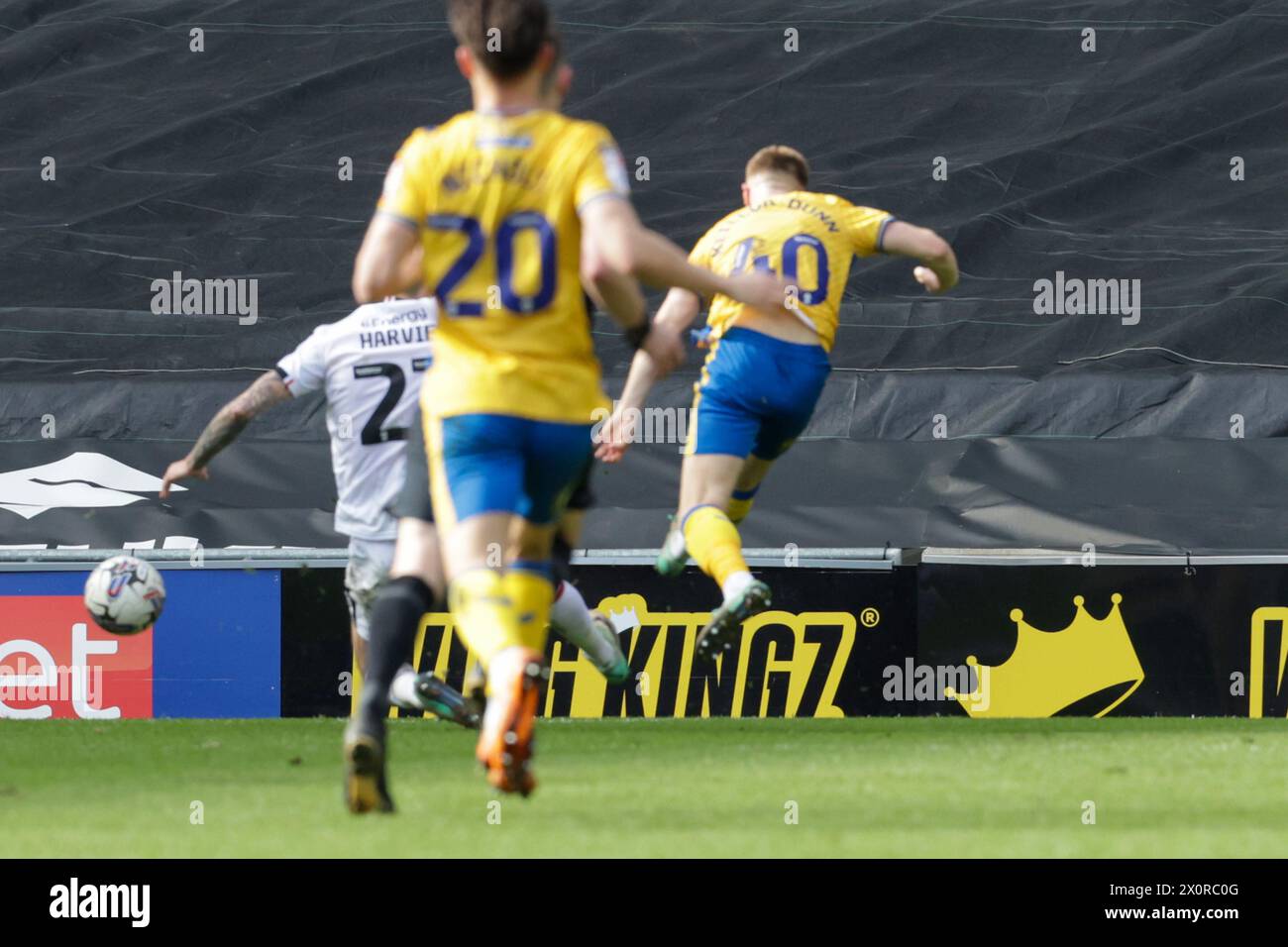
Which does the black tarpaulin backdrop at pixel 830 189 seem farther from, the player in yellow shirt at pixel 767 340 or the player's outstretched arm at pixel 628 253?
the player's outstretched arm at pixel 628 253

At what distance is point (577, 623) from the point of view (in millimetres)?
7887

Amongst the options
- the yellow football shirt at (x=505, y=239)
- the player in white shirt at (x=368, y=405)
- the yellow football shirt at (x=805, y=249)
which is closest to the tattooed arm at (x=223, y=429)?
the player in white shirt at (x=368, y=405)

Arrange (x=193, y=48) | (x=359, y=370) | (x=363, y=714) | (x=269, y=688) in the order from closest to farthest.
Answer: (x=363, y=714) → (x=359, y=370) → (x=269, y=688) → (x=193, y=48)

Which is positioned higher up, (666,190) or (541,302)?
(666,190)

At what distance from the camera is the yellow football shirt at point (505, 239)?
4617 mm

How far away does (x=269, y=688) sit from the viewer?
32.5 feet

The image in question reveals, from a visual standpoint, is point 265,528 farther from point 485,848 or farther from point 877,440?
point 485,848

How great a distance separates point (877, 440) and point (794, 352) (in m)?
3.52

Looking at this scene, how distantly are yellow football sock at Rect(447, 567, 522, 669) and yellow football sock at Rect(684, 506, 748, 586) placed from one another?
2717 millimetres

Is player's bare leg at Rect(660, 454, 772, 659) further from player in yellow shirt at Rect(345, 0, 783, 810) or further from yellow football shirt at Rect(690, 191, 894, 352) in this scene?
player in yellow shirt at Rect(345, 0, 783, 810)

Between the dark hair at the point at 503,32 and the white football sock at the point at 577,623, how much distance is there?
337cm

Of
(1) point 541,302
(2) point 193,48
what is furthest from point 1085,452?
(2) point 193,48

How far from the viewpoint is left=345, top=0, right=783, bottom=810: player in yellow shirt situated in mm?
4574

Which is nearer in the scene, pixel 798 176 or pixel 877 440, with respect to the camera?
pixel 798 176
